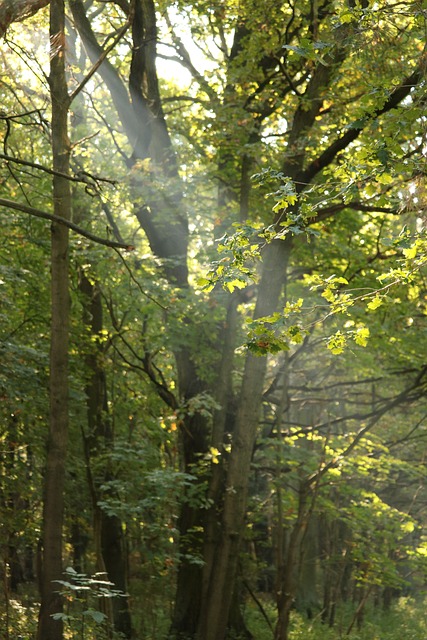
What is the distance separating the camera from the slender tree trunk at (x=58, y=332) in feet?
25.8

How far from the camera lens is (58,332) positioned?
26.8 feet

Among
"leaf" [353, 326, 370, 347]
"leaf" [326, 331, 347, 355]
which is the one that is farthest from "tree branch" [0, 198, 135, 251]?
"leaf" [353, 326, 370, 347]

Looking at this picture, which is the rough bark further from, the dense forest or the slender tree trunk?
the slender tree trunk

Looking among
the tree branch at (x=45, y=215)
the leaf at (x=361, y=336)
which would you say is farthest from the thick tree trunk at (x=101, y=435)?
the leaf at (x=361, y=336)

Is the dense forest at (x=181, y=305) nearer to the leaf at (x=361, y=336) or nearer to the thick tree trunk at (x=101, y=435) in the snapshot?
the thick tree trunk at (x=101, y=435)

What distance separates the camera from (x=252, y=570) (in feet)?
52.4

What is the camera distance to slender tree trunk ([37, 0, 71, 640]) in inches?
310

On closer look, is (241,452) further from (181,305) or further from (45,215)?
(45,215)

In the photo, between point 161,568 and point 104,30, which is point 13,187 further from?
point 161,568

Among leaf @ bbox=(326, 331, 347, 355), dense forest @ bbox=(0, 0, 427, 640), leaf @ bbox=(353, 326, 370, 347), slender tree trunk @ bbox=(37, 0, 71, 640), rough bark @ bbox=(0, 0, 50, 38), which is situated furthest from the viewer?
dense forest @ bbox=(0, 0, 427, 640)

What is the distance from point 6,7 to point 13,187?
7463mm

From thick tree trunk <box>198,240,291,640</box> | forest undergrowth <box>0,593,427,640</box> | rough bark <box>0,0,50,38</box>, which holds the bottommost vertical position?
forest undergrowth <box>0,593,427,640</box>

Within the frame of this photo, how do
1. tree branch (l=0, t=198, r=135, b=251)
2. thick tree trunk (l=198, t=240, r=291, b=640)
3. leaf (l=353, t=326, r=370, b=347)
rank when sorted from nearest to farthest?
leaf (l=353, t=326, r=370, b=347), tree branch (l=0, t=198, r=135, b=251), thick tree trunk (l=198, t=240, r=291, b=640)

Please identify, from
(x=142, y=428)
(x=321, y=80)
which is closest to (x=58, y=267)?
(x=321, y=80)
